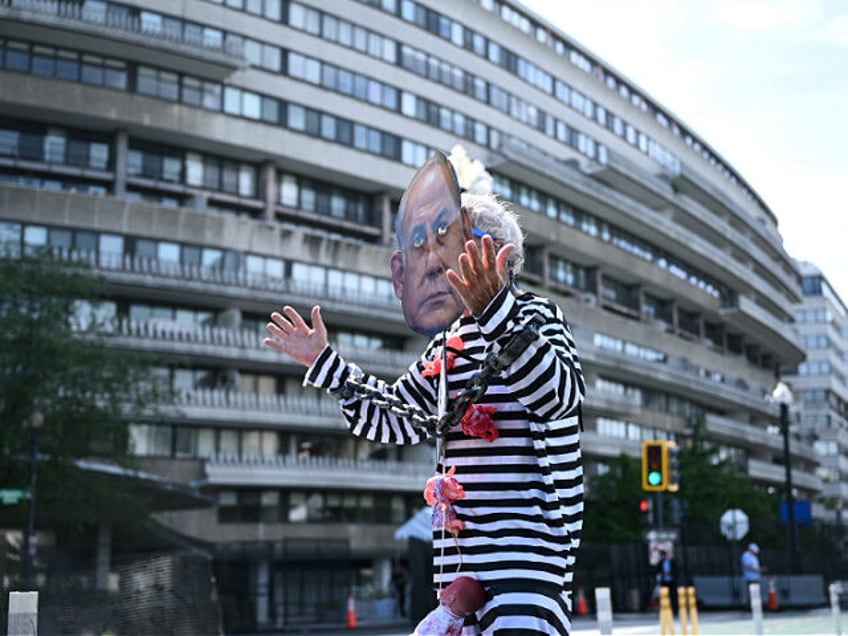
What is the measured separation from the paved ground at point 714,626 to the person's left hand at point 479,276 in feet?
46.2

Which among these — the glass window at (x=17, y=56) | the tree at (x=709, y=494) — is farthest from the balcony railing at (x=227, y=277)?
the tree at (x=709, y=494)

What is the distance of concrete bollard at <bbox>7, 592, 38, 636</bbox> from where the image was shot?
614 centimetres

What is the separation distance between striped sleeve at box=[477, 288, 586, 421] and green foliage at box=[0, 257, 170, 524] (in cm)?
2961

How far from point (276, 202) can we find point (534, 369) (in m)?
50.0

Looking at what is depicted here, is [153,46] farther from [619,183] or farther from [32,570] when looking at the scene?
[619,183]

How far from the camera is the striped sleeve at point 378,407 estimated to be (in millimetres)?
4348

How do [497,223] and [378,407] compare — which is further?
[378,407]

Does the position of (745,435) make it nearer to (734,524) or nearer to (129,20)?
(734,524)

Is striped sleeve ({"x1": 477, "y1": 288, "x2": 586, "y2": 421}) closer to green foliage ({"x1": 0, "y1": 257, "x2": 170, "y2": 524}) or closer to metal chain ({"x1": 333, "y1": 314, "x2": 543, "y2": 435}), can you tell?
metal chain ({"x1": 333, "y1": 314, "x2": 543, "y2": 435})

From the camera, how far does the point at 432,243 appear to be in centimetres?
432

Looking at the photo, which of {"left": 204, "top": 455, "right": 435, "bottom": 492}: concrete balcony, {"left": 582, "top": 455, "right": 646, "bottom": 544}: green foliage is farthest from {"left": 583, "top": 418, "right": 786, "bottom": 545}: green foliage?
{"left": 204, "top": 455, "right": 435, "bottom": 492}: concrete balcony

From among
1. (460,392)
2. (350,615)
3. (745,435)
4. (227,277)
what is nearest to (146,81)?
(227,277)

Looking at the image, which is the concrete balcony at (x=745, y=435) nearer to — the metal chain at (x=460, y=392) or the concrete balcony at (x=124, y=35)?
the concrete balcony at (x=124, y=35)

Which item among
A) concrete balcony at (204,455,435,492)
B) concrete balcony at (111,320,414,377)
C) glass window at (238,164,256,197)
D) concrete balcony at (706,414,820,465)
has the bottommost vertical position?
concrete balcony at (204,455,435,492)
